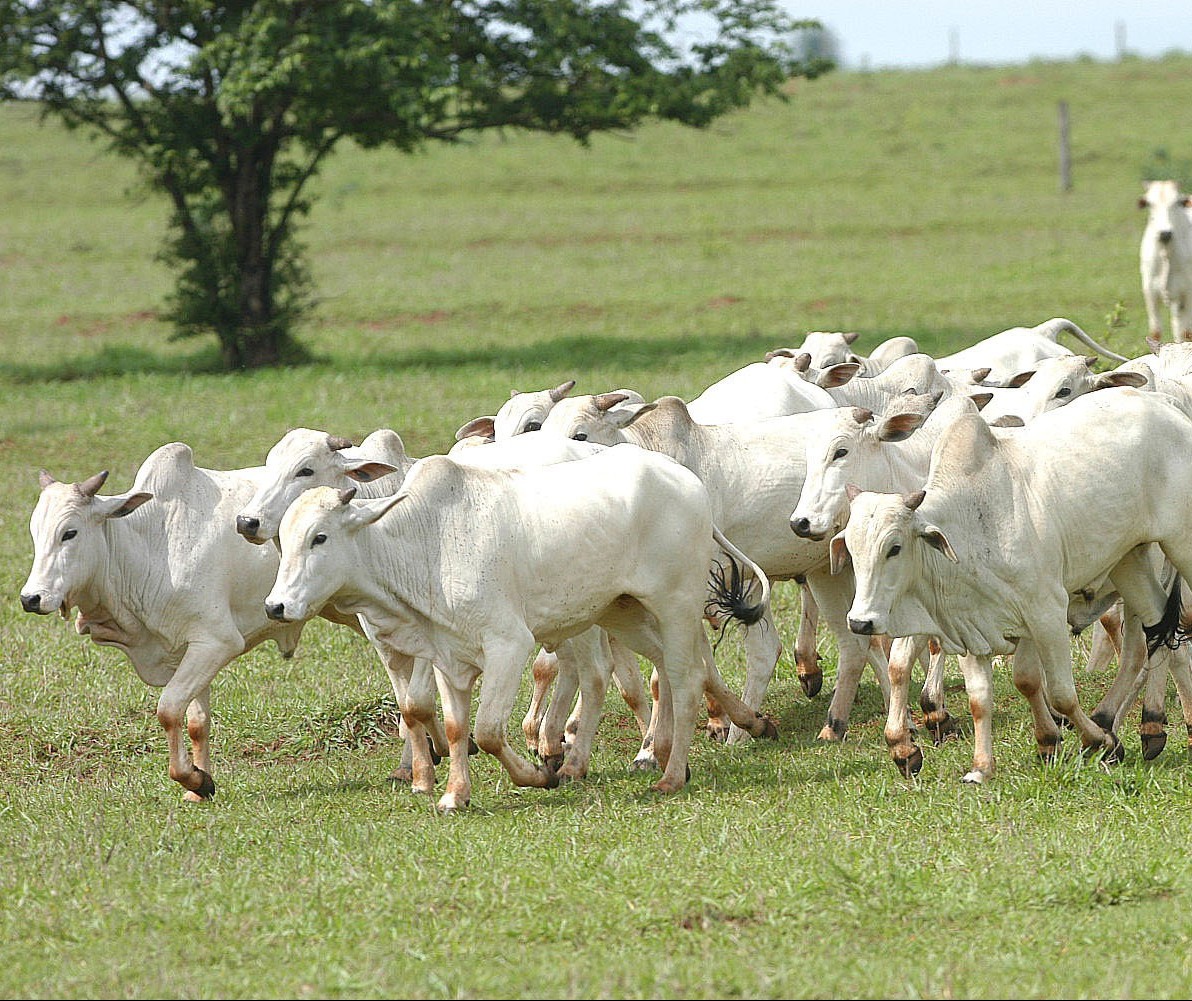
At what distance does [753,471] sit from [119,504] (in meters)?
2.68

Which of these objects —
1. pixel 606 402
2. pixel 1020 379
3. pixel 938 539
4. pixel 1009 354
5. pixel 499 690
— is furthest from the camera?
pixel 1009 354

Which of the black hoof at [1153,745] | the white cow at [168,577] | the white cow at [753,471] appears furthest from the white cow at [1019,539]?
Answer: the white cow at [168,577]

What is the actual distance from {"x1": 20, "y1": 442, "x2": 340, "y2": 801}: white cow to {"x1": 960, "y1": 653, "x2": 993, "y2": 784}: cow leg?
2.80m

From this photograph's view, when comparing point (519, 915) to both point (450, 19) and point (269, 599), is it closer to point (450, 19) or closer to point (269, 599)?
point (269, 599)

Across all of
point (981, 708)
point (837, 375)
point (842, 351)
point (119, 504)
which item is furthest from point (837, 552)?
point (842, 351)

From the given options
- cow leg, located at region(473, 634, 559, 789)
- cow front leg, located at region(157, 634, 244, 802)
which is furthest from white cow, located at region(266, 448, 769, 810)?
cow front leg, located at region(157, 634, 244, 802)

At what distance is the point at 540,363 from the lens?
17688mm

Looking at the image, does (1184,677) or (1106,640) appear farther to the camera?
(1106,640)

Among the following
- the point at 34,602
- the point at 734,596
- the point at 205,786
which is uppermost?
the point at 34,602

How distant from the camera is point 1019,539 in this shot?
22.4 ft

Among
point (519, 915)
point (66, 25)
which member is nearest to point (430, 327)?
point (66, 25)

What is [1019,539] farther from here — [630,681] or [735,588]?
[630,681]

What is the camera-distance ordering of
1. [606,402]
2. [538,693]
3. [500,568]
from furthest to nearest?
Result: [606,402], [538,693], [500,568]

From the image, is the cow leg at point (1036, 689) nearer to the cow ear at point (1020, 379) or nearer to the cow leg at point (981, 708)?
the cow leg at point (981, 708)
